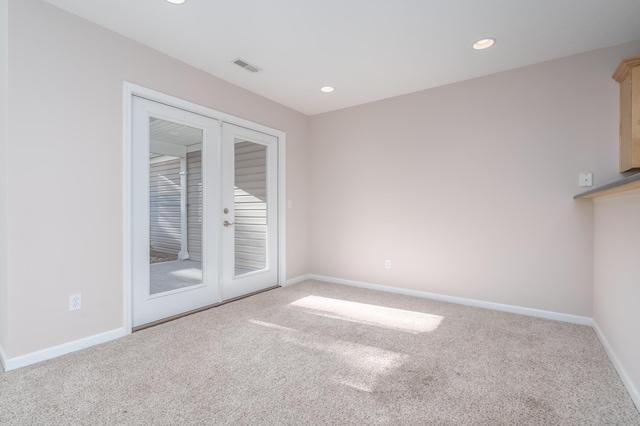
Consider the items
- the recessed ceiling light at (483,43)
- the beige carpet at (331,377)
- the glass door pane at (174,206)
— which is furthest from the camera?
the glass door pane at (174,206)

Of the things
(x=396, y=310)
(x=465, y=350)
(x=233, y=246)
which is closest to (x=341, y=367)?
(x=465, y=350)

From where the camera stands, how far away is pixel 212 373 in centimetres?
202

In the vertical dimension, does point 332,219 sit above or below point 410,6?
below

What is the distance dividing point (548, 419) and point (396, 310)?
1.77 m

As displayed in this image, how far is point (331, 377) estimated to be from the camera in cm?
197

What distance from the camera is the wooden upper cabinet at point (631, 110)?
7.73ft

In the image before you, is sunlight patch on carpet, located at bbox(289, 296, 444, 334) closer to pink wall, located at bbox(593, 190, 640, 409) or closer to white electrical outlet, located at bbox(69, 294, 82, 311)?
pink wall, located at bbox(593, 190, 640, 409)

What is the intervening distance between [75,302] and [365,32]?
324cm

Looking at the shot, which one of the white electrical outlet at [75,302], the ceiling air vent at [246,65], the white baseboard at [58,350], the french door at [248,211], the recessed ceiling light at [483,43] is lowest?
the white baseboard at [58,350]

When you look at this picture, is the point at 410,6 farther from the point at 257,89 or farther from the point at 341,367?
the point at 341,367

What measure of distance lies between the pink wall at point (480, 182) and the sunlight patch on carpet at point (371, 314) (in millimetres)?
742

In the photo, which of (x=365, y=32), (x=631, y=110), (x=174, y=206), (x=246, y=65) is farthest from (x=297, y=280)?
(x=631, y=110)

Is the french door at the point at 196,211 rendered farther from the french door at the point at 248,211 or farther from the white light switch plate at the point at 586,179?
the white light switch plate at the point at 586,179

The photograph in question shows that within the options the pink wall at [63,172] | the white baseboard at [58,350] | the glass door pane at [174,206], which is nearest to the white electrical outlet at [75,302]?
the pink wall at [63,172]
